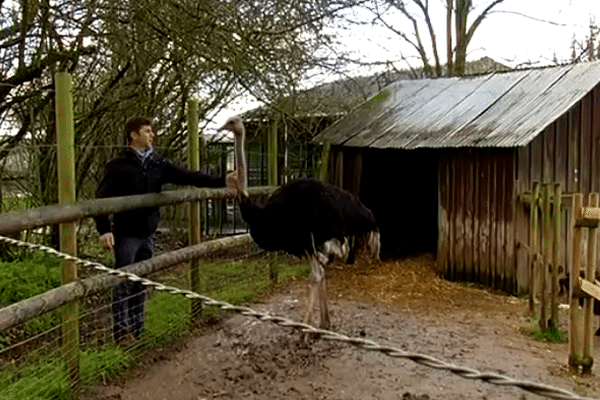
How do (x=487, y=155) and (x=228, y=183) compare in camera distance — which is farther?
(x=487, y=155)

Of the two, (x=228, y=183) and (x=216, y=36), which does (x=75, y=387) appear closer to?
(x=228, y=183)

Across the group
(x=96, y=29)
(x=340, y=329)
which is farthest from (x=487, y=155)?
(x=96, y=29)

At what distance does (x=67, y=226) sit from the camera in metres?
5.03

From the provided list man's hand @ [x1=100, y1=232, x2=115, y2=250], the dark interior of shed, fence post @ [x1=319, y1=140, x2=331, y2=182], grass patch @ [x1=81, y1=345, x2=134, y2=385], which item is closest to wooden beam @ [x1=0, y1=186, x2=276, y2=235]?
man's hand @ [x1=100, y1=232, x2=115, y2=250]

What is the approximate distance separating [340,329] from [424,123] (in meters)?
4.75

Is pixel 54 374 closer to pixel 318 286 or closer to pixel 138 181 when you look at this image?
pixel 138 181

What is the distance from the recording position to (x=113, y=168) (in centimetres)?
600

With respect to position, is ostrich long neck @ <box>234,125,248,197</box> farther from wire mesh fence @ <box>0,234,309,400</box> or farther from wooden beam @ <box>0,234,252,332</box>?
wire mesh fence @ <box>0,234,309,400</box>

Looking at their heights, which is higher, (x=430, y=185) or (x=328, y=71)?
(x=328, y=71)

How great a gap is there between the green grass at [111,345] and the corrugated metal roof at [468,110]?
2.38 meters

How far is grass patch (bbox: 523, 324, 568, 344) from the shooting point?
705 cm

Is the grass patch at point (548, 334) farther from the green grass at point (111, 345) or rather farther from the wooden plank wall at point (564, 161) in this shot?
the green grass at point (111, 345)

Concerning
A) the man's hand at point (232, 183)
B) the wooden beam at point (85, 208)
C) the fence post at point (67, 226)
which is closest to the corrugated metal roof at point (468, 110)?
the man's hand at point (232, 183)

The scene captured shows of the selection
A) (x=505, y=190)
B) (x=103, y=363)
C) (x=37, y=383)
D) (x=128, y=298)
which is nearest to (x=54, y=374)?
(x=37, y=383)
